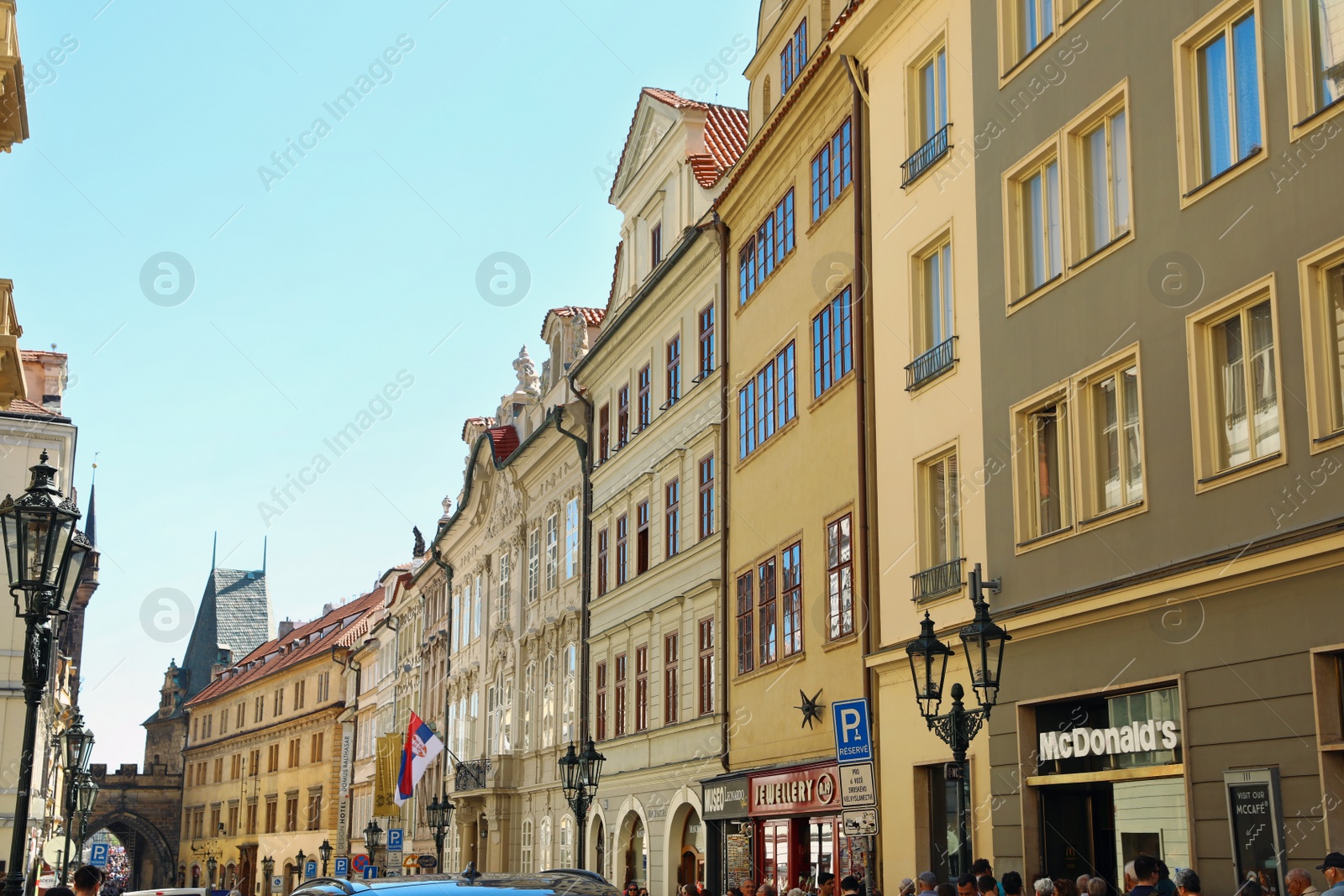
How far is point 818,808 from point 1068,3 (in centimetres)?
1110

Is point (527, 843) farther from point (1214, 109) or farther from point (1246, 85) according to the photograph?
point (1246, 85)

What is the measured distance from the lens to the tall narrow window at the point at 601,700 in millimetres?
34750

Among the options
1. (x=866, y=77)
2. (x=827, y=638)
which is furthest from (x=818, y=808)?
(x=866, y=77)

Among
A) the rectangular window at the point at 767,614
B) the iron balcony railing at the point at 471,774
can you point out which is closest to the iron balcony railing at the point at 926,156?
the rectangular window at the point at 767,614

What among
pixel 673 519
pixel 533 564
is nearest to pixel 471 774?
pixel 533 564

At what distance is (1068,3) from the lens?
16453 millimetres

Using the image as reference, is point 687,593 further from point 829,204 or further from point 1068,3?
point 1068,3

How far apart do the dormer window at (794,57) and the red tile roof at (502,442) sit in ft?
71.8

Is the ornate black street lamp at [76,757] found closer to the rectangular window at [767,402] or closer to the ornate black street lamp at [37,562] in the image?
the rectangular window at [767,402]

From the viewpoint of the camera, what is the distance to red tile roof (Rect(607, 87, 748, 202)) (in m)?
30.4

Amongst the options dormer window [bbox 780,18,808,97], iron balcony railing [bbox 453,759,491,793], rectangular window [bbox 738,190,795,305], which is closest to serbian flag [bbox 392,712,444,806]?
iron balcony railing [bbox 453,759,491,793]

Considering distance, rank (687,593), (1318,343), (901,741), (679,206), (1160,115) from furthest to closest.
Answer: (679,206) < (687,593) < (901,741) < (1160,115) < (1318,343)

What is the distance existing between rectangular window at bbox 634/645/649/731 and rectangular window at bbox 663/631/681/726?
108cm

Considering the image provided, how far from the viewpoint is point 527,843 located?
40906 mm
